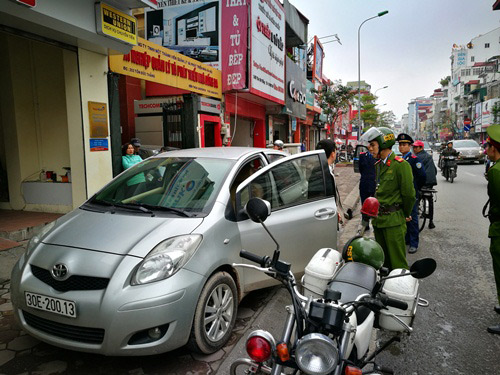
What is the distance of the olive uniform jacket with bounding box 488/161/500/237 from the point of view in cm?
310

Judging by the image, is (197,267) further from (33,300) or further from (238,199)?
Result: (33,300)

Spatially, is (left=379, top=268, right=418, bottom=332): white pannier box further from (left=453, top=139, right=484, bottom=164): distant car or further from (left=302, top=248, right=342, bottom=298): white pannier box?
(left=453, top=139, right=484, bottom=164): distant car

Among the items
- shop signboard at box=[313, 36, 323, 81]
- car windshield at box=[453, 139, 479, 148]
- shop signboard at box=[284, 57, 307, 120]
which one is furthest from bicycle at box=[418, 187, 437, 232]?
shop signboard at box=[313, 36, 323, 81]

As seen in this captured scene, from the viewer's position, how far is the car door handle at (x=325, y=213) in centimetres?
393

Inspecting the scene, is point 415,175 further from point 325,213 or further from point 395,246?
point 325,213

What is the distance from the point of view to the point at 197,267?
8.62 feet

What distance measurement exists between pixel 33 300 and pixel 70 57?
519 cm

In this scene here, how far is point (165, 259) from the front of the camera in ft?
8.33

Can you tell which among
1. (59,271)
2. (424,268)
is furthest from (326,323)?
(59,271)

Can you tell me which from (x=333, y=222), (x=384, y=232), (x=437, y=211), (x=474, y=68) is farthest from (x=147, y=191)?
(x=474, y=68)

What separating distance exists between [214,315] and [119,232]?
0.96m

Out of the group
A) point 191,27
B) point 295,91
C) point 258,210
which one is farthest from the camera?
point 295,91

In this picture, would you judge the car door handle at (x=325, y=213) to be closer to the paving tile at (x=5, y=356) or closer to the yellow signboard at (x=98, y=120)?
the paving tile at (x=5, y=356)

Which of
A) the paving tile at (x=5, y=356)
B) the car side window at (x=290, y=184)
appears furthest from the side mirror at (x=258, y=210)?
the paving tile at (x=5, y=356)
